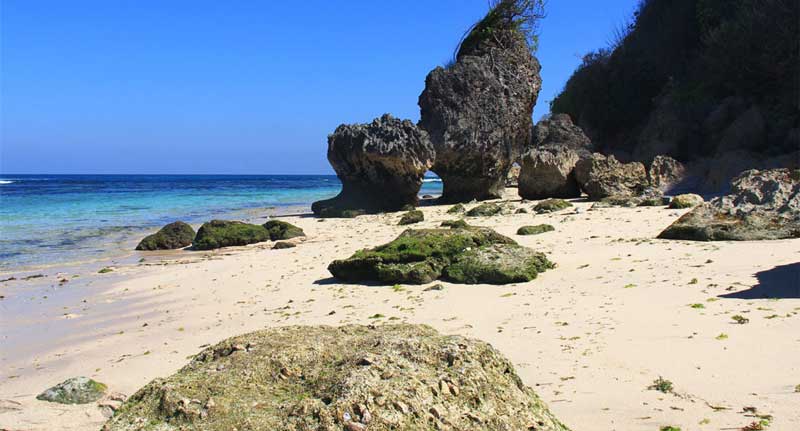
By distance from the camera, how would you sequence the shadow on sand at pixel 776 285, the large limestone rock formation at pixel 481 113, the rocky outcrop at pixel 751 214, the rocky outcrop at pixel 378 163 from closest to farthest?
1. the shadow on sand at pixel 776 285
2. the rocky outcrop at pixel 751 214
3. the rocky outcrop at pixel 378 163
4. the large limestone rock formation at pixel 481 113

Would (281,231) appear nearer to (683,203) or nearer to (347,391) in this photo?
(683,203)

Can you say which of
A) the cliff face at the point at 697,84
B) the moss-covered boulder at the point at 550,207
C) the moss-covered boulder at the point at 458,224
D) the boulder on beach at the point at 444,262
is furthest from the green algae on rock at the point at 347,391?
the cliff face at the point at 697,84

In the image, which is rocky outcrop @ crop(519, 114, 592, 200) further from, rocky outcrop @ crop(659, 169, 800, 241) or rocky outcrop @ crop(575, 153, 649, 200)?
rocky outcrop @ crop(659, 169, 800, 241)

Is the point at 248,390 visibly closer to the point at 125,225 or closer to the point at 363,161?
the point at 363,161

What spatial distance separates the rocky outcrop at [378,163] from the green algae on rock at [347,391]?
44.2 feet

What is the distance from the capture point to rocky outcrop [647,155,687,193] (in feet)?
55.2

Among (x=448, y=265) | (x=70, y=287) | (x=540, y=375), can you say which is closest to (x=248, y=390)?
(x=540, y=375)

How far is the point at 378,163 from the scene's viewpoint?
54.1 feet

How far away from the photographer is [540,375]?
3.85m

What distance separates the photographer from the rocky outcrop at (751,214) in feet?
26.2

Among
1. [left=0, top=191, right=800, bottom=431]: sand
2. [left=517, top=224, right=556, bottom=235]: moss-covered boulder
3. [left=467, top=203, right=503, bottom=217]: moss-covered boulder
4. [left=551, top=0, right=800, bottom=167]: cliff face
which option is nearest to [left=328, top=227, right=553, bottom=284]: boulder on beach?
[left=0, top=191, right=800, bottom=431]: sand

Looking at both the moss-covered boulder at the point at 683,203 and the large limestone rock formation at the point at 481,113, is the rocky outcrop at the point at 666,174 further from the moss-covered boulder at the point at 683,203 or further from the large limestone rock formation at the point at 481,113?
the moss-covered boulder at the point at 683,203

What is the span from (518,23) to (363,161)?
255 inches

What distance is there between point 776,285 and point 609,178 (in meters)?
10.3
